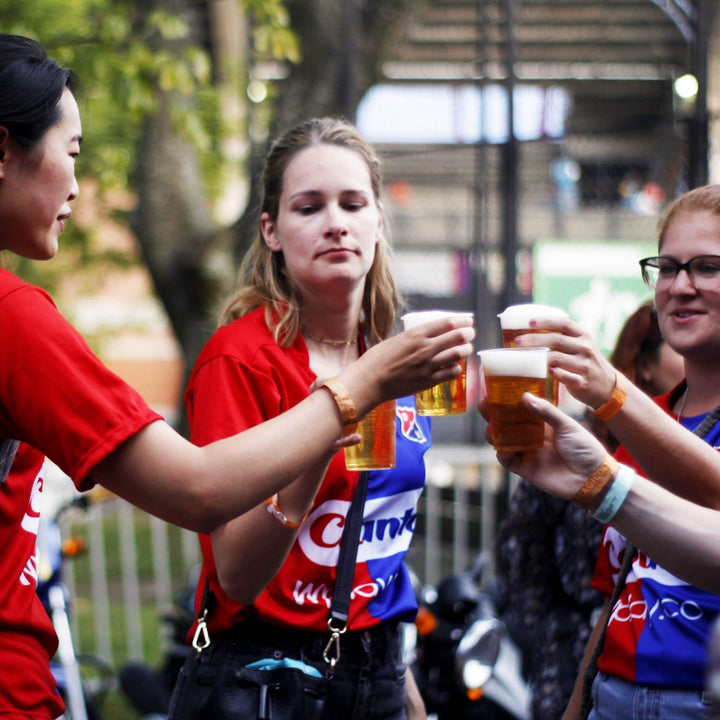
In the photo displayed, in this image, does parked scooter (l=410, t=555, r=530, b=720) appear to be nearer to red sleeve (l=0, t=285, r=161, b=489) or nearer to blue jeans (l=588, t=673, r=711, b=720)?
blue jeans (l=588, t=673, r=711, b=720)

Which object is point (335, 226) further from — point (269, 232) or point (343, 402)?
point (343, 402)

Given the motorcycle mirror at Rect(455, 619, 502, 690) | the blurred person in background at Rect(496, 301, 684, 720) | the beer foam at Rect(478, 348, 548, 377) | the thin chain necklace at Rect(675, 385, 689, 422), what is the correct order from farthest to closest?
the motorcycle mirror at Rect(455, 619, 502, 690), the blurred person in background at Rect(496, 301, 684, 720), the thin chain necklace at Rect(675, 385, 689, 422), the beer foam at Rect(478, 348, 548, 377)

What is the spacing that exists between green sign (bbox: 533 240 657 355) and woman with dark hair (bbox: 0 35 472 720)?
4.71 metres

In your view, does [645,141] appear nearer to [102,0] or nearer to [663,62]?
[663,62]

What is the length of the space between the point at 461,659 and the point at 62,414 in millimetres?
2386

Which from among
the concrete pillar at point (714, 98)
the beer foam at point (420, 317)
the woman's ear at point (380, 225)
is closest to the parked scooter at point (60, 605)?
the woman's ear at point (380, 225)

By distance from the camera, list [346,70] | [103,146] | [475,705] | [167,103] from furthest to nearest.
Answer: [103,146] < [167,103] < [346,70] < [475,705]

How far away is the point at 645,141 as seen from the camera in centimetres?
1182

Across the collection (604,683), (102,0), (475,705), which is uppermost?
(102,0)

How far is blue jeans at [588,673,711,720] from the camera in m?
2.11

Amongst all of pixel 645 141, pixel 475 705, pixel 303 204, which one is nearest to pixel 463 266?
pixel 645 141

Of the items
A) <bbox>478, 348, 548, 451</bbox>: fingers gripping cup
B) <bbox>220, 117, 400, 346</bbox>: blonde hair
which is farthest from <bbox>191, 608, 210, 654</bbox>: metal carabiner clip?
<bbox>478, 348, 548, 451</bbox>: fingers gripping cup

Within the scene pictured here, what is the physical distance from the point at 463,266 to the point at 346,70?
5469 mm

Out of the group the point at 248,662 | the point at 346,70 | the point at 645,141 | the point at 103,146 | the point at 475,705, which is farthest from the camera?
the point at 645,141
